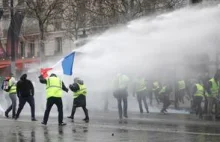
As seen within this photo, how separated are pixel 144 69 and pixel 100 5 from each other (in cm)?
812

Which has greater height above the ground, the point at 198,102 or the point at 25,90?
the point at 25,90

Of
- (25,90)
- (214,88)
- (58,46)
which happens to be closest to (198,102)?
(214,88)

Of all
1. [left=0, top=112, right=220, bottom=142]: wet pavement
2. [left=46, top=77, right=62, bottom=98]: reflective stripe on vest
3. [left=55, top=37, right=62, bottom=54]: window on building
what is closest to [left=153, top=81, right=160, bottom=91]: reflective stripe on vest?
[left=0, top=112, right=220, bottom=142]: wet pavement

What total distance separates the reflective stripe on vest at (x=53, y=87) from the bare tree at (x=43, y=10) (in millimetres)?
20541

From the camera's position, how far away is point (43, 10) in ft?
123

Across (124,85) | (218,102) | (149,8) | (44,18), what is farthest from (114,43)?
(44,18)

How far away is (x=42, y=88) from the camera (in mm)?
25391

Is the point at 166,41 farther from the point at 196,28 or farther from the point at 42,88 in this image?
the point at 42,88

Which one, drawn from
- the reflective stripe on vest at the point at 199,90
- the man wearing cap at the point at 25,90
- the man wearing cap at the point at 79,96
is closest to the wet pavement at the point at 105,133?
the man wearing cap at the point at 79,96

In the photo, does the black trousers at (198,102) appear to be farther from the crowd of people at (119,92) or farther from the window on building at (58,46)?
the window on building at (58,46)

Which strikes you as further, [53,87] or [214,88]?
[214,88]

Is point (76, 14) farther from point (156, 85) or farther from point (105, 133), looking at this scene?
point (105, 133)

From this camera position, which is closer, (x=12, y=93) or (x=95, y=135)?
(x=95, y=135)

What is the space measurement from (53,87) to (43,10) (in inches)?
873
